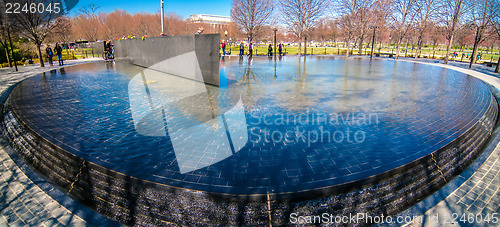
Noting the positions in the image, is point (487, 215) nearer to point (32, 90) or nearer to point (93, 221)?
point (93, 221)

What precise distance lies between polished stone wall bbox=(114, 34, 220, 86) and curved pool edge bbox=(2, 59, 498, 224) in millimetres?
8306

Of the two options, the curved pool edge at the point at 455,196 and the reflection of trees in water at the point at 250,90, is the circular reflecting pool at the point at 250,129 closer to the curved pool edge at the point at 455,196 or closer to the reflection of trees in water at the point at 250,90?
the reflection of trees in water at the point at 250,90

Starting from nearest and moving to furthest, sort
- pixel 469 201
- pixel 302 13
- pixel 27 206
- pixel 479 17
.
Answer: pixel 27 206, pixel 469 201, pixel 479 17, pixel 302 13

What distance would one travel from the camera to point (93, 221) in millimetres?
3641

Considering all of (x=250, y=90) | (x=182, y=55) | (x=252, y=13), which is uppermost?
(x=252, y=13)

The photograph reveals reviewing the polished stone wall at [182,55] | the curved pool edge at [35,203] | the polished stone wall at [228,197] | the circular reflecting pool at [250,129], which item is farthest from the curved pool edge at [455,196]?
the polished stone wall at [182,55]

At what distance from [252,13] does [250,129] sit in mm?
33817

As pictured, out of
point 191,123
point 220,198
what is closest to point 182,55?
point 191,123

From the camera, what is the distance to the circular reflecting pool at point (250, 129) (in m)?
4.43

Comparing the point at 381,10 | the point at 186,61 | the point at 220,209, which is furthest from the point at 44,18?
the point at 381,10

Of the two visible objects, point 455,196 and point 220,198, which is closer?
point 220,198

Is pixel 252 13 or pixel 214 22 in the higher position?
pixel 214 22

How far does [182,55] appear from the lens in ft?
49.8

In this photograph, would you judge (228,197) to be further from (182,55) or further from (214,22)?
(214,22)
